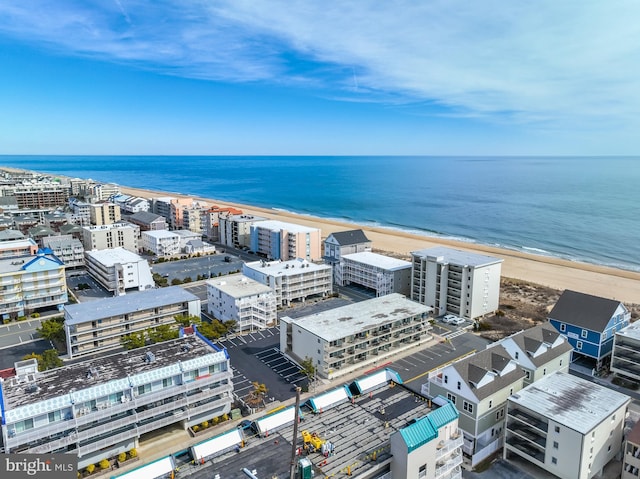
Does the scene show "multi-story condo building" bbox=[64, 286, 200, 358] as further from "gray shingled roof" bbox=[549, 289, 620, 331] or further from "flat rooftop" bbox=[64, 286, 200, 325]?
"gray shingled roof" bbox=[549, 289, 620, 331]

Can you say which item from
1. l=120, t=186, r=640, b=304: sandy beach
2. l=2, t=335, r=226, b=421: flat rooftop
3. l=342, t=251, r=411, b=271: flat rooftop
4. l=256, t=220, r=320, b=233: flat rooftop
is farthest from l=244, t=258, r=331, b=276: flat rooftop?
l=120, t=186, r=640, b=304: sandy beach

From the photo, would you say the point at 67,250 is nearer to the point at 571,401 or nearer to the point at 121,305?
the point at 121,305

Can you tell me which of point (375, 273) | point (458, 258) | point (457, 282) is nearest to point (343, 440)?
point (457, 282)

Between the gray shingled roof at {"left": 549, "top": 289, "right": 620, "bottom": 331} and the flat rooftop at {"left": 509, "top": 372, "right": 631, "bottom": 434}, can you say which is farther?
the gray shingled roof at {"left": 549, "top": 289, "right": 620, "bottom": 331}

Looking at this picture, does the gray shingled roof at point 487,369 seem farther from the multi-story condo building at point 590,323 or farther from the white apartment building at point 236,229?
the white apartment building at point 236,229

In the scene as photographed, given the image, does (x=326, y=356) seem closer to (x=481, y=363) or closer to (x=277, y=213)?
(x=481, y=363)

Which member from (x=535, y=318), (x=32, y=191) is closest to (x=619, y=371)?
(x=535, y=318)

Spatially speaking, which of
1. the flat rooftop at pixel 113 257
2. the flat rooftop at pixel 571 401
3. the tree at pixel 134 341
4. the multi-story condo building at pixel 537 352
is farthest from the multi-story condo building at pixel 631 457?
the flat rooftop at pixel 113 257
